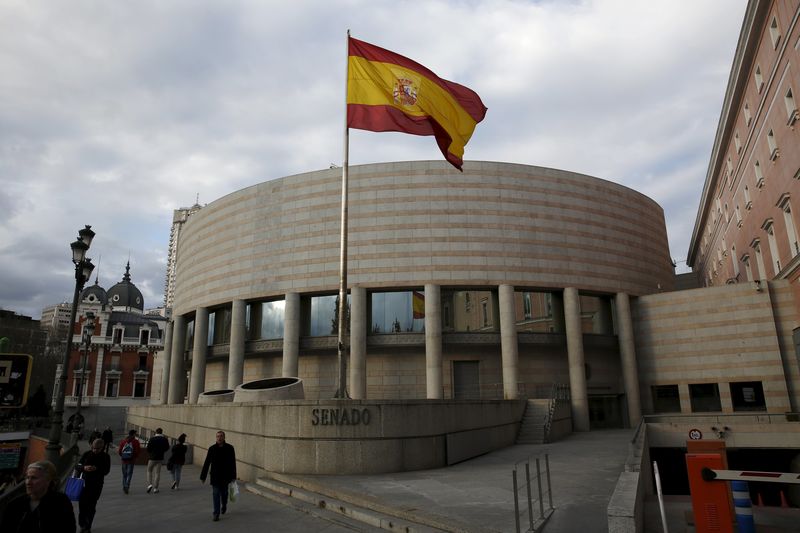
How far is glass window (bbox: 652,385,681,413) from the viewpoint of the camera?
36.3m

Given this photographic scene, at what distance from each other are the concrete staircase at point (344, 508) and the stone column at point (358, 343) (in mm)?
18937

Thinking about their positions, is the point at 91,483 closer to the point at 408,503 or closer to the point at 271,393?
the point at 408,503

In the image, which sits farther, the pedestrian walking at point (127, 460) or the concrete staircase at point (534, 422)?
the concrete staircase at point (534, 422)

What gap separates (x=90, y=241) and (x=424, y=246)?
21.2 metres

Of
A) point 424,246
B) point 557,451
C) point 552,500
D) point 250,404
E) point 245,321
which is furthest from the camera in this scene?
point 245,321

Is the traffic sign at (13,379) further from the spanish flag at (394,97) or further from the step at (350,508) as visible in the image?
the spanish flag at (394,97)

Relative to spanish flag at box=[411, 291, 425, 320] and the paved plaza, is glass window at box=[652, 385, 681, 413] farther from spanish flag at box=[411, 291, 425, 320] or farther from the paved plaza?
the paved plaza

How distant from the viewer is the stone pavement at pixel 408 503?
9.23 metres

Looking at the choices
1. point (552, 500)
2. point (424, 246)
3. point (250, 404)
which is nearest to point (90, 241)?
A: point (250, 404)

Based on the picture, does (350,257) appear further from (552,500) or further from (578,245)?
(552,500)

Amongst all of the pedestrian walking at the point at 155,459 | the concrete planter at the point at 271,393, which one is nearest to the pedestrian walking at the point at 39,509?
the pedestrian walking at the point at 155,459

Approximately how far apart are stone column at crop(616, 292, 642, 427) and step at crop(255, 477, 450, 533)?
95.5 feet

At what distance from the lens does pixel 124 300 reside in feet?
438

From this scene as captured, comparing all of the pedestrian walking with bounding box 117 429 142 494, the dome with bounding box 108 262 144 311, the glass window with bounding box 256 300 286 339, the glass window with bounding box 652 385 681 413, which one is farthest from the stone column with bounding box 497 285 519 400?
the dome with bounding box 108 262 144 311
